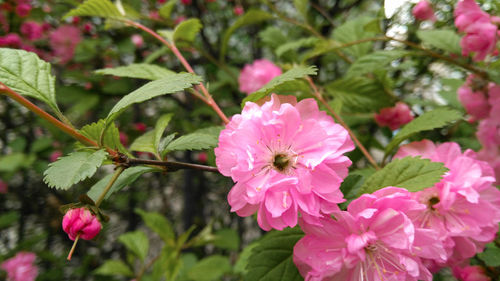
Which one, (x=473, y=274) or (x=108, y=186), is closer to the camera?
(x=108, y=186)

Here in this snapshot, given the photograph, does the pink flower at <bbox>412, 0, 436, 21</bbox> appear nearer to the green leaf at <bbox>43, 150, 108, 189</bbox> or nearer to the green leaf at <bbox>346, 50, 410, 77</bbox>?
the green leaf at <bbox>346, 50, 410, 77</bbox>

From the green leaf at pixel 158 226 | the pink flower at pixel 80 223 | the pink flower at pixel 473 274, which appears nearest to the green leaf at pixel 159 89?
the pink flower at pixel 80 223

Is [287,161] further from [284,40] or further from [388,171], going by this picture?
[284,40]

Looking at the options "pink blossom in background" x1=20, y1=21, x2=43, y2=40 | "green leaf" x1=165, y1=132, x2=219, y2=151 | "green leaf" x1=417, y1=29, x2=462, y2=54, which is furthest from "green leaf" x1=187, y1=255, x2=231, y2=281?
"pink blossom in background" x1=20, y1=21, x2=43, y2=40

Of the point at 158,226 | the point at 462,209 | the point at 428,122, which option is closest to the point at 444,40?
the point at 428,122

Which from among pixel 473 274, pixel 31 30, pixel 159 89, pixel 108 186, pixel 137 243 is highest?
pixel 159 89

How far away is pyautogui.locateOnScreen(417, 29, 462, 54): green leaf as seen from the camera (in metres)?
0.88

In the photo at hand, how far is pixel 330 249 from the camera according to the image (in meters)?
0.47

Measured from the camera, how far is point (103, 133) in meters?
0.47

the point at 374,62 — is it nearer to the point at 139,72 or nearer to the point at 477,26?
the point at 477,26

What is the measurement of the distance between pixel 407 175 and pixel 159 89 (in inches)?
15.0

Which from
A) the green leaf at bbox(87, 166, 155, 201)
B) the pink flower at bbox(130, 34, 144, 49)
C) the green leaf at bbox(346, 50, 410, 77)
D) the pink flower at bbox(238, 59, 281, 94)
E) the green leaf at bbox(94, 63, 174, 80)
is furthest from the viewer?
the pink flower at bbox(130, 34, 144, 49)

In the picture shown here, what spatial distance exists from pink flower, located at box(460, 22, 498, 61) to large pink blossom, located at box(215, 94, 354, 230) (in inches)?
18.0

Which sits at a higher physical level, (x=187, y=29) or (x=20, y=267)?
(x=187, y=29)
